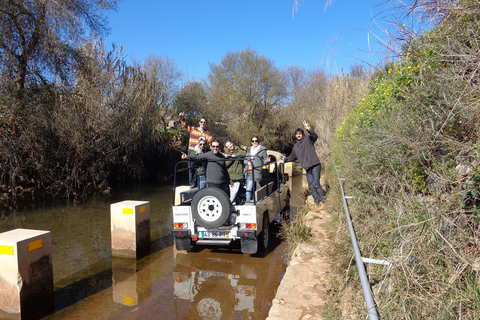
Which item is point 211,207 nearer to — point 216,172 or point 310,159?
point 216,172

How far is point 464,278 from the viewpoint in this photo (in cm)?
264

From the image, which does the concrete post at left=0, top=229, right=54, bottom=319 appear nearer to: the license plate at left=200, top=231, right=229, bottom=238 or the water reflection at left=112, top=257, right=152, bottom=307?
the water reflection at left=112, top=257, right=152, bottom=307

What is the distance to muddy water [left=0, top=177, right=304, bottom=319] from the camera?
5051 mm

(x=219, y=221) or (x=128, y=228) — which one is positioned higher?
(x=219, y=221)

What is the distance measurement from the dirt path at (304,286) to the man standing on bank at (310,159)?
2.69 metres

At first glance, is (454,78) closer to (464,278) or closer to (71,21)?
(464,278)

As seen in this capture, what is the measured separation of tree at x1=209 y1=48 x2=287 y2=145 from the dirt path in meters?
22.0

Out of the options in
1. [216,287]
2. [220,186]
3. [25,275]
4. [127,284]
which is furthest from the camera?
[220,186]

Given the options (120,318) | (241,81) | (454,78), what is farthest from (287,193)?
(241,81)

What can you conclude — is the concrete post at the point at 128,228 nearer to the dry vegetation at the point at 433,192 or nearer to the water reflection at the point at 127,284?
the water reflection at the point at 127,284

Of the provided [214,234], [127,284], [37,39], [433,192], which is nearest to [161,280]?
[127,284]

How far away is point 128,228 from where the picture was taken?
711cm

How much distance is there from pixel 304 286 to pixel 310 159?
4.73m

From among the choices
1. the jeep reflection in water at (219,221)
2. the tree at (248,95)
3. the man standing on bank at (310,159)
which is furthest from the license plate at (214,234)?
the tree at (248,95)
